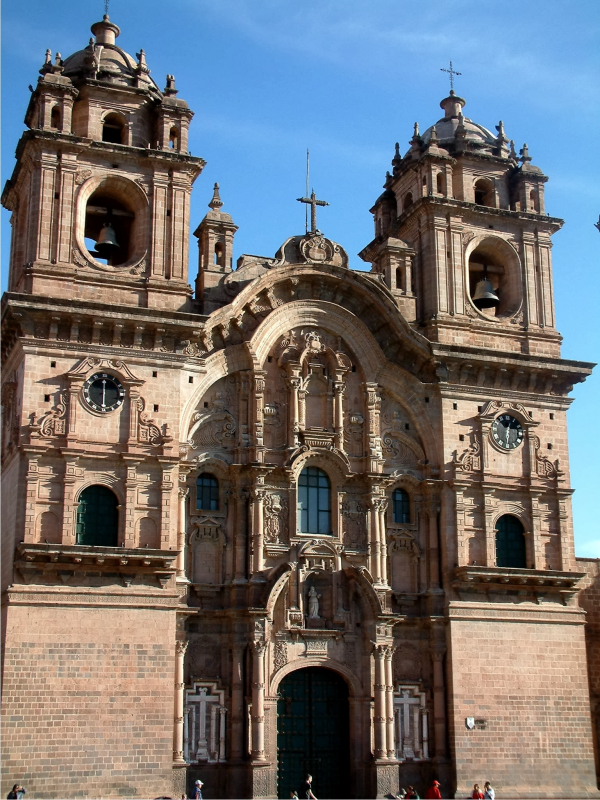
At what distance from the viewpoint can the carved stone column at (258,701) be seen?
1090 inches

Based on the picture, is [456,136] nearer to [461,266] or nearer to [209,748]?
[461,266]

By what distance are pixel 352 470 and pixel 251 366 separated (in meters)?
3.93

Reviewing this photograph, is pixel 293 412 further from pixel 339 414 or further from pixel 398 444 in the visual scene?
pixel 398 444

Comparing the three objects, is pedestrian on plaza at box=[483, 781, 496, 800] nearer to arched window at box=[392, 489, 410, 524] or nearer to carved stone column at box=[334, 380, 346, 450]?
arched window at box=[392, 489, 410, 524]

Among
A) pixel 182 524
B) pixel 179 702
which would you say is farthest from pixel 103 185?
pixel 179 702

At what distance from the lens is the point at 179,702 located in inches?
1081

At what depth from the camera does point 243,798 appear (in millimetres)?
27594

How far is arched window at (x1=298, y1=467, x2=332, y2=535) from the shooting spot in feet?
100

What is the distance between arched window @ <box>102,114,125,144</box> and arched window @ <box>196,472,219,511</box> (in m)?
9.46

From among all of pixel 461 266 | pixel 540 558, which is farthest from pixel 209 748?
pixel 461 266

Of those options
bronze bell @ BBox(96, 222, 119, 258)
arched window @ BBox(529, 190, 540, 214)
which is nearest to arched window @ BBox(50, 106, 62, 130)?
bronze bell @ BBox(96, 222, 119, 258)

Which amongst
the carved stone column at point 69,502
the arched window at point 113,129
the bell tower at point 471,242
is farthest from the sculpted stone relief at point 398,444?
the arched window at point 113,129

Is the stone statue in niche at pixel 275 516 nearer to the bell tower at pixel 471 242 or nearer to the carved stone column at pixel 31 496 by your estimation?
the carved stone column at pixel 31 496

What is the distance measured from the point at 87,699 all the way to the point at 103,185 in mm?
13234
